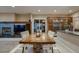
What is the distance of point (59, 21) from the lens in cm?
140
